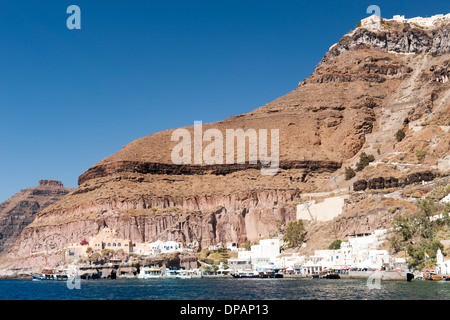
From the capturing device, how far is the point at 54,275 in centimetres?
13400

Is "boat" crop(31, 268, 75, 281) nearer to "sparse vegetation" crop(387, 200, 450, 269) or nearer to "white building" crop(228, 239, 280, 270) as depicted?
"white building" crop(228, 239, 280, 270)

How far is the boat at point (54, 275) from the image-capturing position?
433 ft

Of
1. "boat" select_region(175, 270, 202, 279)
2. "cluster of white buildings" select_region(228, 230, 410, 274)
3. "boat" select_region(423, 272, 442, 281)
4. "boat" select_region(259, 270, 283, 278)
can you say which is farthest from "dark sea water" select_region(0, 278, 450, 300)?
"boat" select_region(175, 270, 202, 279)

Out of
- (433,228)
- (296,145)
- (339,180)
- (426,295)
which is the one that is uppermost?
(296,145)

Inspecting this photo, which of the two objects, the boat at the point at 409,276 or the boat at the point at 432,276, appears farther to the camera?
the boat at the point at 409,276

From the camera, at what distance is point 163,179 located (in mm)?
172875

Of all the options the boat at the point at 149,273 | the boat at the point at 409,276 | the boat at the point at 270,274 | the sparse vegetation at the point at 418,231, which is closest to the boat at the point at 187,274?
the boat at the point at 149,273

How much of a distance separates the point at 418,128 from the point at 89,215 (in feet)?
287

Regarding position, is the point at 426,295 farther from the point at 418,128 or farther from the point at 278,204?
the point at 418,128

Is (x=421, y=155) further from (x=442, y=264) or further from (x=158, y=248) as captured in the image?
(x=158, y=248)

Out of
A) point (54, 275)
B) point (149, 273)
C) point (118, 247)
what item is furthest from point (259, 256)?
point (54, 275)

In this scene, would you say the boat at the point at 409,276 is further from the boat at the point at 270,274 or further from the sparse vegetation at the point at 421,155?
the sparse vegetation at the point at 421,155

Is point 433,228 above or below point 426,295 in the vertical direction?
above
